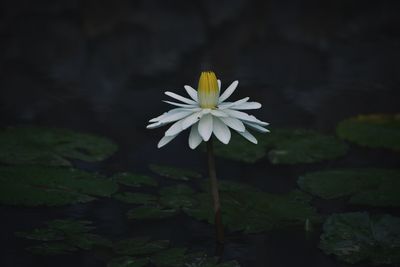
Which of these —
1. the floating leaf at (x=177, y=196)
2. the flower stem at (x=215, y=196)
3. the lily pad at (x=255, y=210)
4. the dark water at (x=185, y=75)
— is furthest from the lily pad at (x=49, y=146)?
the flower stem at (x=215, y=196)

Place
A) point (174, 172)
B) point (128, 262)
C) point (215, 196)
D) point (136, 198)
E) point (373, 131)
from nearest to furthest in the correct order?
point (128, 262) < point (215, 196) < point (136, 198) < point (174, 172) < point (373, 131)

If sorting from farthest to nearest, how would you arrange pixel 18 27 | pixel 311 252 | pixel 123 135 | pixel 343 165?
pixel 18 27 → pixel 123 135 → pixel 343 165 → pixel 311 252

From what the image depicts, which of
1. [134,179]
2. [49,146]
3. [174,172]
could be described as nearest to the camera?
[134,179]

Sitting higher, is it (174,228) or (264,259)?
(174,228)

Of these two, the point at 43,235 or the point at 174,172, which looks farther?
the point at 174,172

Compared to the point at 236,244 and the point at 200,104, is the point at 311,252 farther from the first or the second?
the point at 200,104

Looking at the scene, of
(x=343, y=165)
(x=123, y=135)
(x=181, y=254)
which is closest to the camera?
(x=181, y=254)

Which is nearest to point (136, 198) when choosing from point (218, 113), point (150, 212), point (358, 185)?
point (150, 212)

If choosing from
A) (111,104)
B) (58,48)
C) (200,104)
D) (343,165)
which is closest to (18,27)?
(58,48)

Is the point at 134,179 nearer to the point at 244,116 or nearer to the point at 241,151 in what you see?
the point at 241,151
